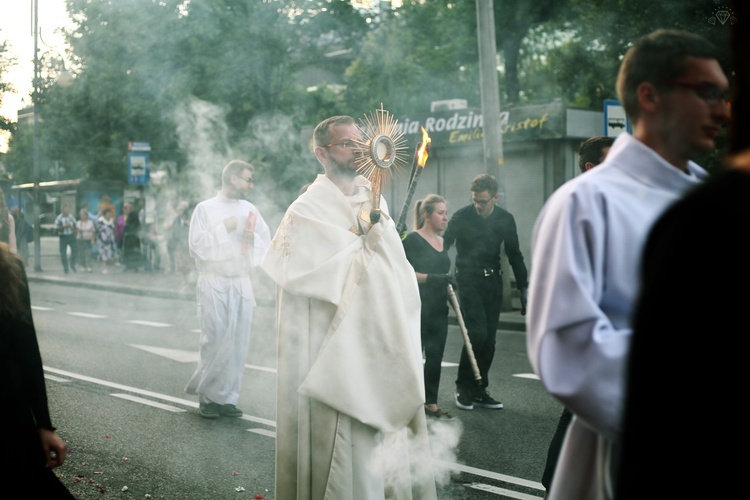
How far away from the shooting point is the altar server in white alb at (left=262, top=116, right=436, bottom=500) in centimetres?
391

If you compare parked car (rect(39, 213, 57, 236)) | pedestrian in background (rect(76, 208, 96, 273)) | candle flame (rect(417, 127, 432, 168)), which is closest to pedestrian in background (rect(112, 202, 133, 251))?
pedestrian in background (rect(76, 208, 96, 273))

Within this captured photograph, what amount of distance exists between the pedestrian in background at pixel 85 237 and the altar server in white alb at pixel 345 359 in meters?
21.5

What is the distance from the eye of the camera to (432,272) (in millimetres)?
7449

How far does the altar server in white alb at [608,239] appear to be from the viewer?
1832 millimetres

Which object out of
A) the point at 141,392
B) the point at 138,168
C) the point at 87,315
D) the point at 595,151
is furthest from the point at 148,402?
the point at 138,168

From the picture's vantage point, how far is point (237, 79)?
1802cm

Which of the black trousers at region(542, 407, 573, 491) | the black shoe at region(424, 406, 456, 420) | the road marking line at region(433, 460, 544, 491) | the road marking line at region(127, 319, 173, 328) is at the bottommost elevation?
the road marking line at region(433, 460, 544, 491)

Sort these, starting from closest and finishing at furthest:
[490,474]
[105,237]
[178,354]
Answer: [490,474], [178,354], [105,237]

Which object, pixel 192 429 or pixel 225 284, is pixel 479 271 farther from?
pixel 192 429

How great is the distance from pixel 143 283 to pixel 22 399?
725 inches

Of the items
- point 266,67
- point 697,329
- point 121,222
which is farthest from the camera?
point 121,222

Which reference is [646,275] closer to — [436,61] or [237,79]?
[237,79]

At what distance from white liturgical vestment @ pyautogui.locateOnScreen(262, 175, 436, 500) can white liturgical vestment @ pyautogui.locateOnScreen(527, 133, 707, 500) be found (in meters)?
1.95

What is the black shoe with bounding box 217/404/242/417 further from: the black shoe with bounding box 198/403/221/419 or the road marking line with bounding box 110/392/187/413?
the road marking line with bounding box 110/392/187/413
